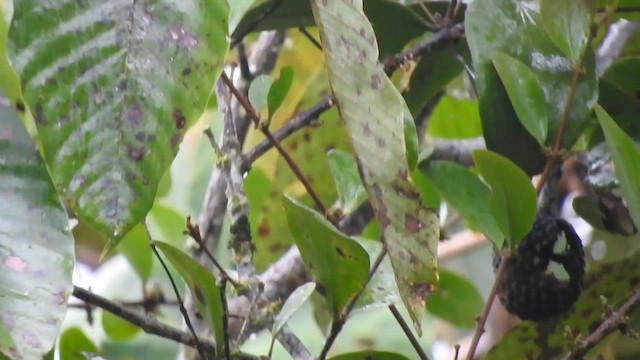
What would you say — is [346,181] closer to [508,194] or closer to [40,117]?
[508,194]

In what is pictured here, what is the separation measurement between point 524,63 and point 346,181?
13cm

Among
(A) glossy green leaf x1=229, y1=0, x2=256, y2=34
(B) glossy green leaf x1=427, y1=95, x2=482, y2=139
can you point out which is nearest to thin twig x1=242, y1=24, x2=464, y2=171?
(A) glossy green leaf x1=229, y1=0, x2=256, y2=34

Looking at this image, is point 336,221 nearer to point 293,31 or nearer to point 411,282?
point 411,282

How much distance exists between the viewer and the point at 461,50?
1.92 feet

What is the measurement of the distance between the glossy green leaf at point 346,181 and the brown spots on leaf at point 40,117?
22 cm

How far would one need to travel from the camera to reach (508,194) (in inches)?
18.3

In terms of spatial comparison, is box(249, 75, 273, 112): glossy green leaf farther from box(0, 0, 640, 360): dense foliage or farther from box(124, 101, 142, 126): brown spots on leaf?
box(124, 101, 142, 126): brown spots on leaf

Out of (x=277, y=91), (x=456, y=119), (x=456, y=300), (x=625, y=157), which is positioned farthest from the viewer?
(x=456, y=119)

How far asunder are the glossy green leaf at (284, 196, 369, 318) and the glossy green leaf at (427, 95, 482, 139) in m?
0.51

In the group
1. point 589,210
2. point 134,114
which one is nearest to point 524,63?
point 589,210

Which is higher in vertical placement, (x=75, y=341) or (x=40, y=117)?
(x=40, y=117)

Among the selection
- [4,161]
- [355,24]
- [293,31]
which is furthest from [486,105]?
[293,31]

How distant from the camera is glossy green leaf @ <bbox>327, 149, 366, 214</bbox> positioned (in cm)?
54

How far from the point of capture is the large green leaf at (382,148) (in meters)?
0.35
